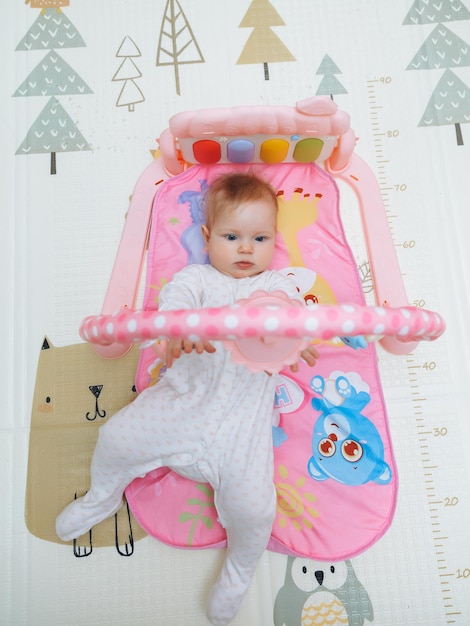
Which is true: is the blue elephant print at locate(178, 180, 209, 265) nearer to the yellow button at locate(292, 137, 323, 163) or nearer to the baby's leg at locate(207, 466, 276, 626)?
the yellow button at locate(292, 137, 323, 163)

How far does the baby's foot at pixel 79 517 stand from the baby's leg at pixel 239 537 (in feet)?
0.72

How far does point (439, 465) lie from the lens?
1.01 metres

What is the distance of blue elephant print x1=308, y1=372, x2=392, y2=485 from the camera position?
0.97 meters

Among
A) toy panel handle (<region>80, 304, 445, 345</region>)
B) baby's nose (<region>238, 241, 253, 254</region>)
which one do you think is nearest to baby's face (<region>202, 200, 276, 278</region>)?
baby's nose (<region>238, 241, 253, 254</region>)

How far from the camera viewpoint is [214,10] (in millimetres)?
1310

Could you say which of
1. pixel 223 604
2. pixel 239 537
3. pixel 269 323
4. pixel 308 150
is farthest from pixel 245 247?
pixel 223 604

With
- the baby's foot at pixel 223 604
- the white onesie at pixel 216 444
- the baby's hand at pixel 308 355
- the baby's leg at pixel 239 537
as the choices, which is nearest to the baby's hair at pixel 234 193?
the white onesie at pixel 216 444

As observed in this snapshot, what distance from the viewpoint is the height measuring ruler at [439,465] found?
955mm

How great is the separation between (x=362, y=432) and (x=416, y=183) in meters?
0.59

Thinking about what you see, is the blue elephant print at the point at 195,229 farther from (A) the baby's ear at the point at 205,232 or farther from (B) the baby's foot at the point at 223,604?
(B) the baby's foot at the point at 223,604

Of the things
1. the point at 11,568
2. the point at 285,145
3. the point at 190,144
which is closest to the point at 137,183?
the point at 190,144

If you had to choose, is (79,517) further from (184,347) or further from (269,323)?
(269,323)

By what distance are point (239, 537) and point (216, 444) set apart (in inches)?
6.5

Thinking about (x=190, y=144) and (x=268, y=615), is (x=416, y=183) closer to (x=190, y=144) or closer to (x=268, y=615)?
(x=190, y=144)
